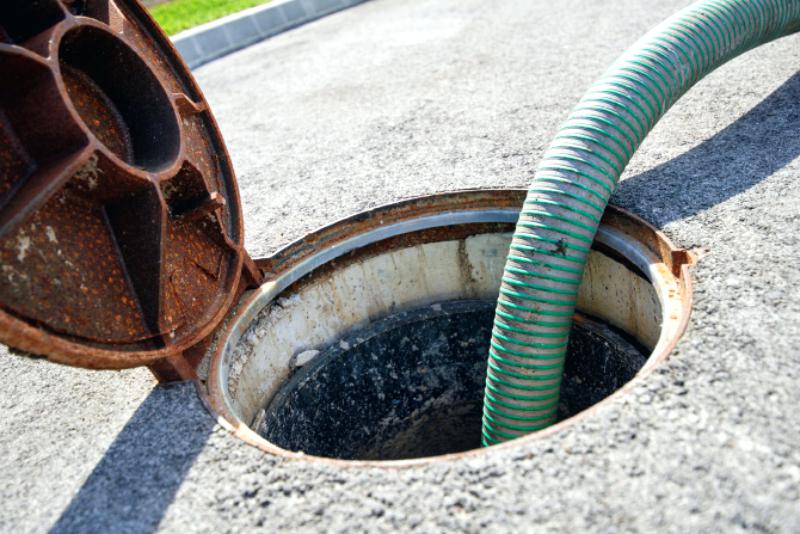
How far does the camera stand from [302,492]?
6.55 ft

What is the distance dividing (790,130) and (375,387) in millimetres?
2747

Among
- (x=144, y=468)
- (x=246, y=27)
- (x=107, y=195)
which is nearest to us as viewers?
(x=144, y=468)

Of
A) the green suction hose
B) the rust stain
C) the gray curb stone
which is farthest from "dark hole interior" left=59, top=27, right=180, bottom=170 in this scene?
the gray curb stone

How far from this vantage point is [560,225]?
2709 millimetres

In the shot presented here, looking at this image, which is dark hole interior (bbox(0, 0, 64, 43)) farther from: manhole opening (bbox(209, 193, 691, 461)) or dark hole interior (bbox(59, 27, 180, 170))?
manhole opening (bbox(209, 193, 691, 461))

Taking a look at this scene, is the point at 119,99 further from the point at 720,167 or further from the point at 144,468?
the point at 720,167

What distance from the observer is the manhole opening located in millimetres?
3180

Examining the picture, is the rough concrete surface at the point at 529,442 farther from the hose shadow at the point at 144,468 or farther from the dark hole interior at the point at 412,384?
the dark hole interior at the point at 412,384

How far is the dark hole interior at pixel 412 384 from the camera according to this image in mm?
3496

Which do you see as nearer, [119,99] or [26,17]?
[26,17]

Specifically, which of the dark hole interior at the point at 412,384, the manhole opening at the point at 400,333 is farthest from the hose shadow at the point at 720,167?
the dark hole interior at the point at 412,384

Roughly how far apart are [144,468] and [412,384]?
208cm

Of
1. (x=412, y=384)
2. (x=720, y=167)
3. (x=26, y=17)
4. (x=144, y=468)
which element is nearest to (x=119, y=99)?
(x=26, y=17)

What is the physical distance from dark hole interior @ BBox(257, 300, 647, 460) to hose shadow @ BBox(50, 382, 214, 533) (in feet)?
2.62
